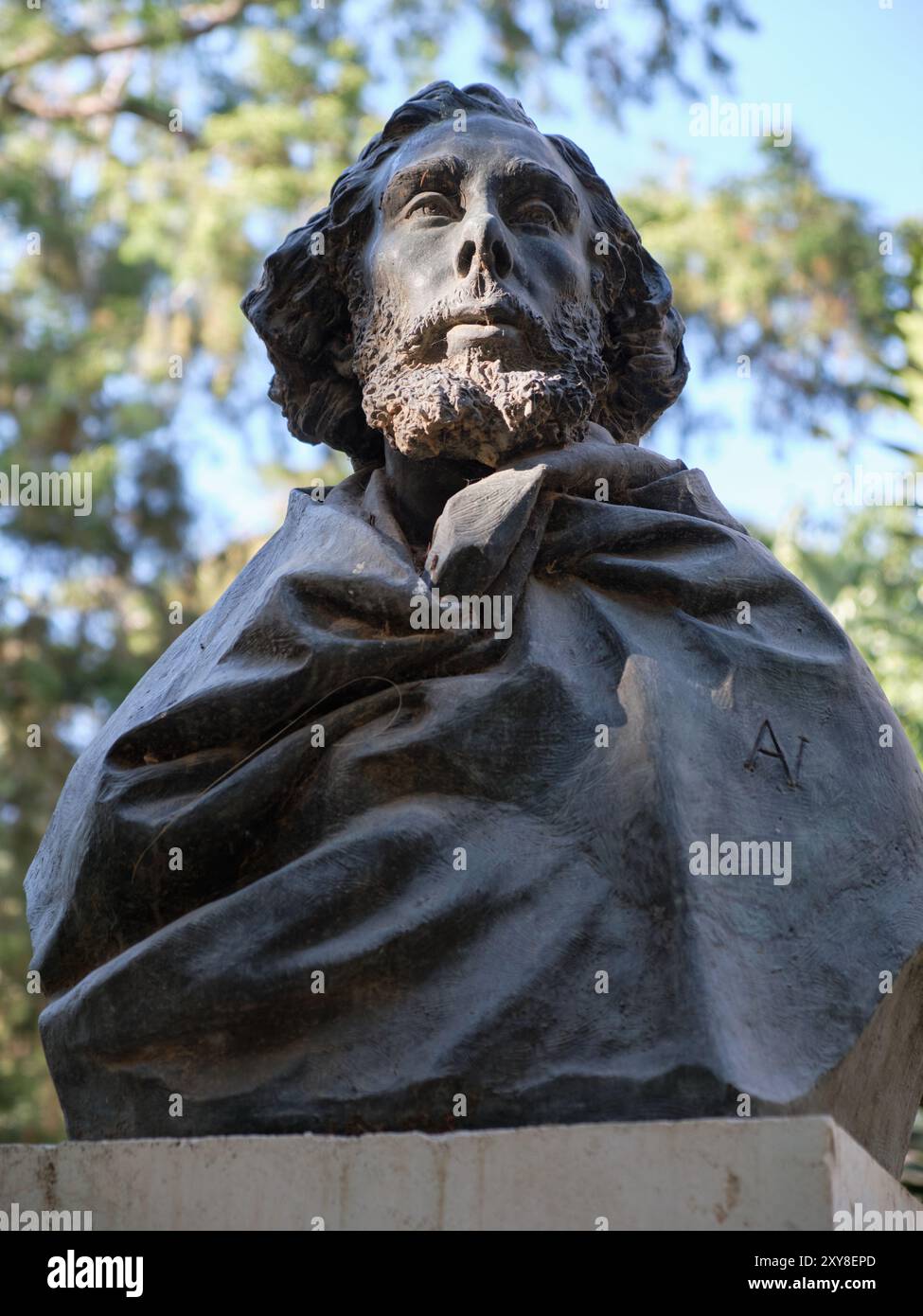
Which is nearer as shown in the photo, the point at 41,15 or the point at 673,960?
the point at 673,960

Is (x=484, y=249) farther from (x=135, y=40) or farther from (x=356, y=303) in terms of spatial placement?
(x=135, y=40)

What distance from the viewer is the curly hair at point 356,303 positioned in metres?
4.35

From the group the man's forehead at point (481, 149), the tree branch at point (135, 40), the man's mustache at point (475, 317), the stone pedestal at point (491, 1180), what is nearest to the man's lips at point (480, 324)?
the man's mustache at point (475, 317)

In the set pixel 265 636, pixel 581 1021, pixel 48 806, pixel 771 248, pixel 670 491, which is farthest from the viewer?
pixel 771 248

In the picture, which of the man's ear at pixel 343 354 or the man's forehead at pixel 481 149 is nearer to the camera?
the man's forehead at pixel 481 149

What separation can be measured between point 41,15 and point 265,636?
11.4 m

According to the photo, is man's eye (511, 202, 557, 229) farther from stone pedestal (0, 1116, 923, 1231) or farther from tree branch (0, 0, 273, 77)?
tree branch (0, 0, 273, 77)

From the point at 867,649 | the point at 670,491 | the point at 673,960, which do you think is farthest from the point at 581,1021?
the point at 867,649

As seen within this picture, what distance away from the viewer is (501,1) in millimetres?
13297

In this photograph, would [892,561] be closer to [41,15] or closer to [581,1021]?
[41,15]

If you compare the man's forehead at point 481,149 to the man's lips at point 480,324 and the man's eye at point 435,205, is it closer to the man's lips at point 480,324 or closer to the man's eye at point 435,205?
the man's eye at point 435,205

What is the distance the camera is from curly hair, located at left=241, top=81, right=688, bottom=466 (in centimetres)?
435

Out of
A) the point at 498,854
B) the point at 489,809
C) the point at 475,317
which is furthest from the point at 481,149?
the point at 498,854
